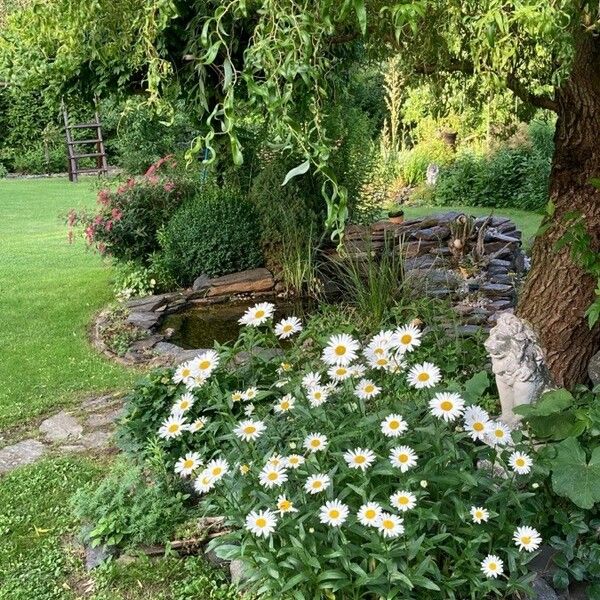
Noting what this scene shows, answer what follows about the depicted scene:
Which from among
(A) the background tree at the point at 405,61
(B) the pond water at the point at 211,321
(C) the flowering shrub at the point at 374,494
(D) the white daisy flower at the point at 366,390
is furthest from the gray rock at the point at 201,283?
(D) the white daisy flower at the point at 366,390

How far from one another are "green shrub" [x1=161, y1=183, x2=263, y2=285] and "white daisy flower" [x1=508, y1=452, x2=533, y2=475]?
4.80 meters

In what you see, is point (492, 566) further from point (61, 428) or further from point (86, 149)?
point (86, 149)

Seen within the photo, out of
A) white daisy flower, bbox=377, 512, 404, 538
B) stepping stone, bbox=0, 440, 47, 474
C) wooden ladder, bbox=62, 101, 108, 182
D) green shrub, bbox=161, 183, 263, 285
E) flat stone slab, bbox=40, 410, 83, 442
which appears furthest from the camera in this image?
wooden ladder, bbox=62, 101, 108, 182

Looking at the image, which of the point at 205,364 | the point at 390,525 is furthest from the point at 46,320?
the point at 390,525

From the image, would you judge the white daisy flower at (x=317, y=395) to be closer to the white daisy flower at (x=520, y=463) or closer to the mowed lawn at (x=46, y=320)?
the white daisy flower at (x=520, y=463)

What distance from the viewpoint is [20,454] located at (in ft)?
11.5

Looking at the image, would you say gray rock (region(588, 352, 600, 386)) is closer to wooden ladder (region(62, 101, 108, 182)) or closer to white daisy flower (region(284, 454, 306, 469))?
white daisy flower (region(284, 454, 306, 469))

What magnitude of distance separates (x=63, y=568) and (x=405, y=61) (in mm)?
2118

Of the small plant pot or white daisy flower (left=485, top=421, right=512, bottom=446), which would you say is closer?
white daisy flower (left=485, top=421, right=512, bottom=446)

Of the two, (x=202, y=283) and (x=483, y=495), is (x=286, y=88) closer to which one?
(x=483, y=495)

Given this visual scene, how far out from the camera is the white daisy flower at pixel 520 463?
1994mm

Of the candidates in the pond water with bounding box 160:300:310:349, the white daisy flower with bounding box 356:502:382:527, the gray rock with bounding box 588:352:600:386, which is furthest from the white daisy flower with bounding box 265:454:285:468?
the pond water with bounding box 160:300:310:349

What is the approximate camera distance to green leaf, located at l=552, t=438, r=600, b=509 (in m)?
2.02

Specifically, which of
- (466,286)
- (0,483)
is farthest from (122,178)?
(0,483)
